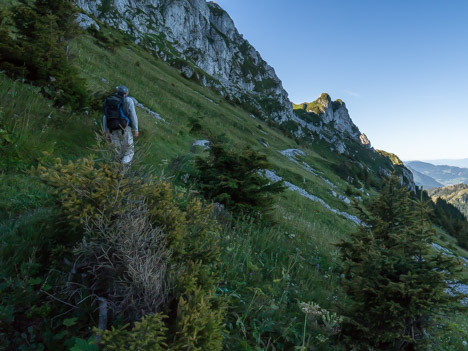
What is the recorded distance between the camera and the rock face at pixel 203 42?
82688 mm

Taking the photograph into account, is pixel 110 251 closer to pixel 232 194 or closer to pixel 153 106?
pixel 232 194

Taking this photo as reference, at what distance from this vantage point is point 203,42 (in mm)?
128375

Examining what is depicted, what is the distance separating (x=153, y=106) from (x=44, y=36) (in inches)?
506

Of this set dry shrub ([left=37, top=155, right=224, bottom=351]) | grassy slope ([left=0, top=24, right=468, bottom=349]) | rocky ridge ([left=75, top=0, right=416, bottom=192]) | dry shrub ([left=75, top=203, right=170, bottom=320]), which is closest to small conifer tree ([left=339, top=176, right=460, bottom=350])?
grassy slope ([left=0, top=24, right=468, bottom=349])

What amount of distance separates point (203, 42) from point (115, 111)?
13817cm

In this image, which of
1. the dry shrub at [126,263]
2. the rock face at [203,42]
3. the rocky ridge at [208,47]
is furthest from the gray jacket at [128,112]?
the rock face at [203,42]

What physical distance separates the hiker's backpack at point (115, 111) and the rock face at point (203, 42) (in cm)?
6503

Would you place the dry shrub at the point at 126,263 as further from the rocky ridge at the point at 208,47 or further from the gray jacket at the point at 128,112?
the rocky ridge at the point at 208,47

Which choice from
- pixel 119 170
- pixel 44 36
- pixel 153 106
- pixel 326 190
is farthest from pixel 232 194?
pixel 326 190

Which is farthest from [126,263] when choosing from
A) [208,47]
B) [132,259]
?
[208,47]

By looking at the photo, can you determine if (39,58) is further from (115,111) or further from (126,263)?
(126,263)

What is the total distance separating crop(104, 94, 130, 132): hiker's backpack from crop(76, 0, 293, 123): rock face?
65033mm

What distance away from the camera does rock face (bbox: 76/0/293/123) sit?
82688mm

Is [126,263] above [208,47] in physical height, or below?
below
